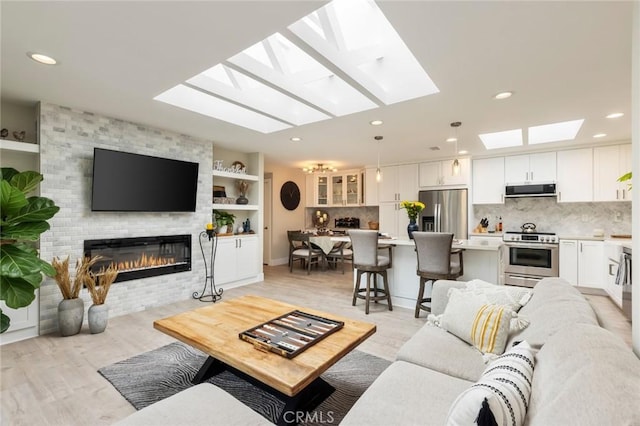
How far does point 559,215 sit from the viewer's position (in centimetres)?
518

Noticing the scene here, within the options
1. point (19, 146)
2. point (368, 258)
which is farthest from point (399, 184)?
point (19, 146)

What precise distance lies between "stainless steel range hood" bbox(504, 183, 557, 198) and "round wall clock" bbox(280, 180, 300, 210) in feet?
15.6

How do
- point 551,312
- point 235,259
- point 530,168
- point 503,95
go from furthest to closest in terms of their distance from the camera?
1. point 530,168
2. point 235,259
3. point 503,95
4. point 551,312

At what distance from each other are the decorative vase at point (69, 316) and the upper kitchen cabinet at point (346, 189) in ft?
18.4

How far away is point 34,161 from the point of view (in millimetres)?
3182

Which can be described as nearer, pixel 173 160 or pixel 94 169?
pixel 94 169

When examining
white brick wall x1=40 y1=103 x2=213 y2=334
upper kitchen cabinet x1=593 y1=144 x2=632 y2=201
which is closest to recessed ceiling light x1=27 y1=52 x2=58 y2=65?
white brick wall x1=40 y1=103 x2=213 y2=334

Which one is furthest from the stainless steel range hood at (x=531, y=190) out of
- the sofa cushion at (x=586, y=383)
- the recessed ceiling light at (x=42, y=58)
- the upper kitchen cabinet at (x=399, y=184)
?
the recessed ceiling light at (x=42, y=58)

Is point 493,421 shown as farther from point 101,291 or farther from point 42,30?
point 101,291

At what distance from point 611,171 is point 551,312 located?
4.68m

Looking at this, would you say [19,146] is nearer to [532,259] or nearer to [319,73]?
[319,73]

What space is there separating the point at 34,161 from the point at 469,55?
4.39 metres

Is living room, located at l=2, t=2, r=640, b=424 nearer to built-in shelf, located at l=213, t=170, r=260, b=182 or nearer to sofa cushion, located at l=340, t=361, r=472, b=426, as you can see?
built-in shelf, located at l=213, t=170, r=260, b=182

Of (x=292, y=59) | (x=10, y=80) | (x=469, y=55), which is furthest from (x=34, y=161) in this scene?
(x=469, y=55)
